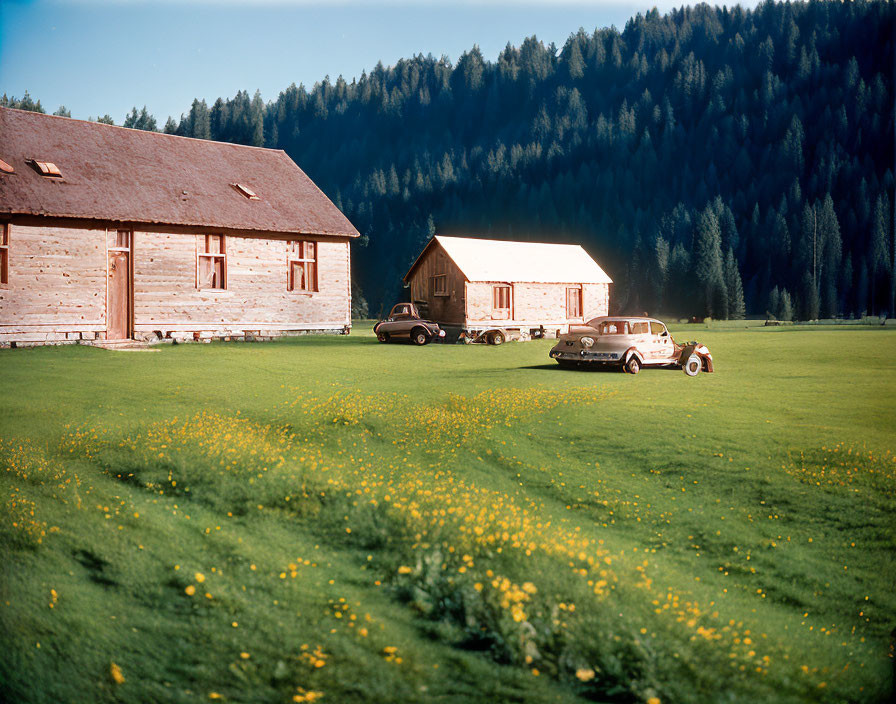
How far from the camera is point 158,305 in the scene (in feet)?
102

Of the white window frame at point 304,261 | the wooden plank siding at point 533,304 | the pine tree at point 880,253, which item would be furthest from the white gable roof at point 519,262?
the pine tree at point 880,253

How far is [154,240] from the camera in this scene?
30.9 metres

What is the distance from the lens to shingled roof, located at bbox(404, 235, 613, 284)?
41219 mm

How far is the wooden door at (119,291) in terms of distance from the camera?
2988cm

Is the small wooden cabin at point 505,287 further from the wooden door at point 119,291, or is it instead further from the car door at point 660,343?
the car door at point 660,343

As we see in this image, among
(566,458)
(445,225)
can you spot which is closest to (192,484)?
(566,458)

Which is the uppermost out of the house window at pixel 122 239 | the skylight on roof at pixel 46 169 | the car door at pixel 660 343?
the skylight on roof at pixel 46 169

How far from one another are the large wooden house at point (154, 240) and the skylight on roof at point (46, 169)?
0.05 m

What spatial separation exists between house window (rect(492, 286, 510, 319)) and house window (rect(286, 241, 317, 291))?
10176 millimetres

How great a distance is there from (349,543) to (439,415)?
5.73 meters

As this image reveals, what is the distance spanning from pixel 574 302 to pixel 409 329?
12492 millimetres

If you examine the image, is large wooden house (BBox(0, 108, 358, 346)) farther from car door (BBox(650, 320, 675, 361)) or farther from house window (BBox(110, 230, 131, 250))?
car door (BBox(650, 320, 675, 361))

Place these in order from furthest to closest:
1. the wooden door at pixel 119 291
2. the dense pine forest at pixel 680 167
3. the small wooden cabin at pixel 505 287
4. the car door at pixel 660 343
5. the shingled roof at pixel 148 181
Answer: the dense pine forest at pixel 680 167, the small wooden cabin at pixel 505 287, the wooden door at pixel 119 291, the shingled roof at pixel 148 181, the car door at pixel 660 343

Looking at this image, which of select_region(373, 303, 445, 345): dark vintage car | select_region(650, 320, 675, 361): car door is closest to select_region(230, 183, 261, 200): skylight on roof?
select_region(373, 303, 445, 345): dark vintage car
